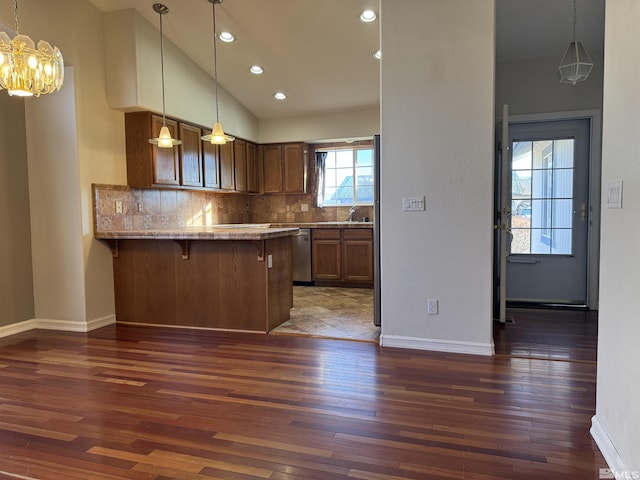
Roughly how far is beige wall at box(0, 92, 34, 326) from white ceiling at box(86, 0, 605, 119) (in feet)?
4.36

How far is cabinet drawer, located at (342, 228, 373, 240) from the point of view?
585cm

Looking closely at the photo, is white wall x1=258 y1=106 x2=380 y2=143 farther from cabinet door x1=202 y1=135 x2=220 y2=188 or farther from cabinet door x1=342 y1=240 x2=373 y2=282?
cabinet door x1=342 y1=240 x2=373 y2=282

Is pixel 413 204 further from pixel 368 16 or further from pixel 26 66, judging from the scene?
pixel 26 66

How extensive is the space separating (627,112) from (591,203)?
328 centimetres

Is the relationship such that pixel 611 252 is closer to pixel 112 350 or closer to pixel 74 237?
pixel 112 350

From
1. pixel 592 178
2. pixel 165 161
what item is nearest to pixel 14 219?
pixel 165 161

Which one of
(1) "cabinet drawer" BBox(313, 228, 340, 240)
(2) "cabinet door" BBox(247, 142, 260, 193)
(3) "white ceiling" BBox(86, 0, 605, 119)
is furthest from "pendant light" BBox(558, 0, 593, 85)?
(2) "cabinet door" BBox(247, 142, 260, 193)

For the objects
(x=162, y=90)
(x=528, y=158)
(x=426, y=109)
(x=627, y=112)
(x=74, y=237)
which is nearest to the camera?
(x=627, y=112)

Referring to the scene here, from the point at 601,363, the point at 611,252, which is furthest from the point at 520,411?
the point at 611,252

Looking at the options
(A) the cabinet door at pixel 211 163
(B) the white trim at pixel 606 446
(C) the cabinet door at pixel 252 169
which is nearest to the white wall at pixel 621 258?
(B) the white trim at pixel 606 446

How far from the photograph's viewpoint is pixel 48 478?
5.63 feet

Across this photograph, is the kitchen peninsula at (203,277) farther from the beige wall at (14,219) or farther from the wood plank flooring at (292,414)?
the beige wall at (14,219)

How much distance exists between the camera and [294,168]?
6.48 meters

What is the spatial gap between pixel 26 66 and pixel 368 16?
292 centimetres
